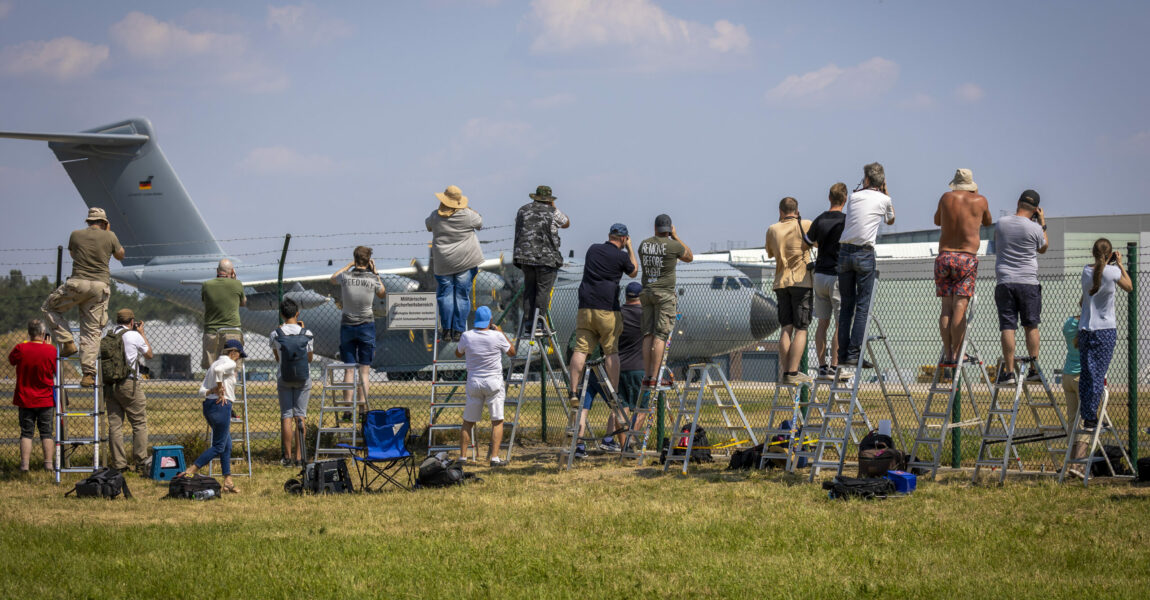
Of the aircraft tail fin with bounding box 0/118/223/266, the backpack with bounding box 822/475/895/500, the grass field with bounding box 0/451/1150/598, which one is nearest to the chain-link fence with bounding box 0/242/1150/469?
the aircraft tail fin with bounding box 0/118/223/266

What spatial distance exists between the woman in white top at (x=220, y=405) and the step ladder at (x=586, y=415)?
3081mm

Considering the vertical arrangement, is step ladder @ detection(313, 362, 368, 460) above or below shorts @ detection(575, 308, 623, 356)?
below

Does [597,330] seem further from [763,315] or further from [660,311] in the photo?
[763,315]

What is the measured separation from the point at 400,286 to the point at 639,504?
17.2 metres

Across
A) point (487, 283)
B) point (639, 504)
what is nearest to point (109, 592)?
point (639, 504)

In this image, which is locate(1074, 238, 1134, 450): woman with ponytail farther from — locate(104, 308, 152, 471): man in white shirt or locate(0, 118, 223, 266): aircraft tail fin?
locate(0, 118, 223, 266): aircraft tail fin

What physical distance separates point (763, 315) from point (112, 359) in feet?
45.0

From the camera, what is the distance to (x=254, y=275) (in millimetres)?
27906

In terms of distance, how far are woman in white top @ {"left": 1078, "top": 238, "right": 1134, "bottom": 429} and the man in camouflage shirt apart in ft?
16.3

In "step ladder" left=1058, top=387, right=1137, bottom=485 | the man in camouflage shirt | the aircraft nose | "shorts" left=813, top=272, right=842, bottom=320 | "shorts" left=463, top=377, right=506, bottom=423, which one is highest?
the man in camouflage shirt

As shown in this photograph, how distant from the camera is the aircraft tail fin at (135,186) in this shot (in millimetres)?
25031

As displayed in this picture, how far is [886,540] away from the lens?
21.3ft

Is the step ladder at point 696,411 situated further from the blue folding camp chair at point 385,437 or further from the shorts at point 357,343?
the shorts at point 357,343

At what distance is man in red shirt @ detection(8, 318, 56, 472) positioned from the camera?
10.1m
